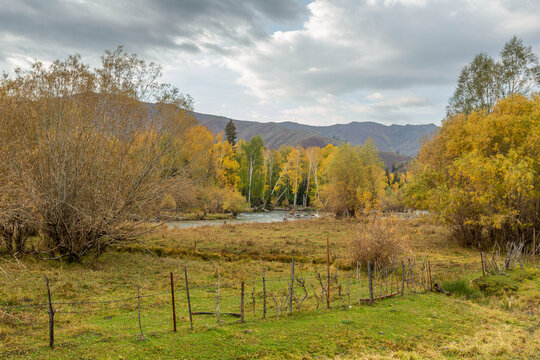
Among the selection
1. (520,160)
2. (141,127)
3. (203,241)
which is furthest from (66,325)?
(520,160)

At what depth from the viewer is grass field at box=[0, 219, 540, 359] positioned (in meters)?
8.70

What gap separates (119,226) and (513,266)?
21.6m

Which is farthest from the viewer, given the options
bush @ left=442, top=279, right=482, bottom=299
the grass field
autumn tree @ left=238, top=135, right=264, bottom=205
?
autumn tree @ left=238, top=135, right=264, bottom=205

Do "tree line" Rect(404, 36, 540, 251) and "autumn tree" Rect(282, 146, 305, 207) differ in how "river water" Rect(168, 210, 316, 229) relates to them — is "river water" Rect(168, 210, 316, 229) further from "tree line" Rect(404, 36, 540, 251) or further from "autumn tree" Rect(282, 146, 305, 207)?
"tree line" Rect(404, 36, 540, 251)

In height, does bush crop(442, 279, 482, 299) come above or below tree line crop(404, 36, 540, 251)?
below

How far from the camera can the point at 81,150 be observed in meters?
17.4

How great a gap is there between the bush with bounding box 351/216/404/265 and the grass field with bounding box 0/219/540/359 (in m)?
0.69

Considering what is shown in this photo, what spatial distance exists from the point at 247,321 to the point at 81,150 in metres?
12.4

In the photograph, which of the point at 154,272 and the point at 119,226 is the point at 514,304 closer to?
the point at 154,272

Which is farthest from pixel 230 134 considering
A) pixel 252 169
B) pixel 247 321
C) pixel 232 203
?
pixel 247 321

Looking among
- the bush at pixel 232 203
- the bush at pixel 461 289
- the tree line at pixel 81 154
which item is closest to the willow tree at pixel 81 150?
the tree line at pixel 81 154

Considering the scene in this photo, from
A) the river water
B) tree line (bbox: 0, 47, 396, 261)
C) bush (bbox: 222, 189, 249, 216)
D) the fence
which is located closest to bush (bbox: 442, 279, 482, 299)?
the fence

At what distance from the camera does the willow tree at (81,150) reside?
674 inches

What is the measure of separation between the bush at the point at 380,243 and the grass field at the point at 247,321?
686mm
